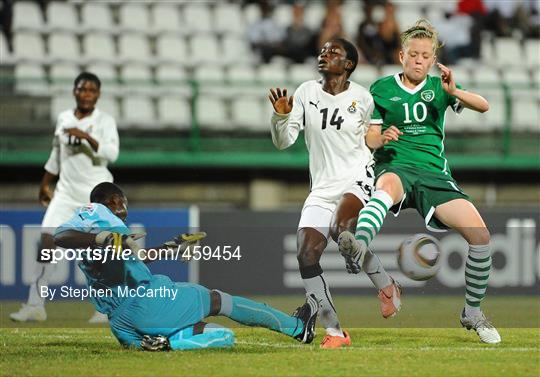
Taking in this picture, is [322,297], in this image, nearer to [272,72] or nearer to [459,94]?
[459,94]

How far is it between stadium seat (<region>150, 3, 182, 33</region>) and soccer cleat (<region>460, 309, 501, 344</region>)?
10570mm

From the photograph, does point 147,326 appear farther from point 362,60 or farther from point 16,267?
point 362,60

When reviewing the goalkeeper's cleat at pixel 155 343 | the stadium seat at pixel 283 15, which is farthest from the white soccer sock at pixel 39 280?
the stadium seat at pixel 283 15

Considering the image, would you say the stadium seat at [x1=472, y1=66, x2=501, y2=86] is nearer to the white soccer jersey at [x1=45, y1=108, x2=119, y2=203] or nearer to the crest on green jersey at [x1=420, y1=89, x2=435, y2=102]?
the white soccer jersey at [x1=45, y1=108, x2=119, y2=203]

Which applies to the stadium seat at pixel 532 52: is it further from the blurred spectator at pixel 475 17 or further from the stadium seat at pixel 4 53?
the stadium seat at pixel 4 53

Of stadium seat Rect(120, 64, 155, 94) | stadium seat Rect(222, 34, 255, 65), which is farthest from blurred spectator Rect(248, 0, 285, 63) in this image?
stadium seat Rect(120, 64, 155, 94)

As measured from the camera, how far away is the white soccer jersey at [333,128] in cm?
845

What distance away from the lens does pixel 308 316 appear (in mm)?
8195

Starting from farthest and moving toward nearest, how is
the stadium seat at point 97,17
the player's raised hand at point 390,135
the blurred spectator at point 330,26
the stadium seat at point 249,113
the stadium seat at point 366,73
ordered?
the stadium seat at point 97,17 < the blurred spectator at point 330,26 < the stadium seat at point 366,73 < the stadium seat at point 249,113 < the player's raised hand at point 390,135

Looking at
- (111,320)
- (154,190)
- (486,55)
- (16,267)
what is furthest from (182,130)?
(111,320)

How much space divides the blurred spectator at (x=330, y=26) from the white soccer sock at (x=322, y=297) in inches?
380

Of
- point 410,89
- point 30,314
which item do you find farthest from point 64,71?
point 410,89

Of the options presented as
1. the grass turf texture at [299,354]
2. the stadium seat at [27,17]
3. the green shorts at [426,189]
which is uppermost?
the stadium seat at [27,17]

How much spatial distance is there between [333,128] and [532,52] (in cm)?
1191
